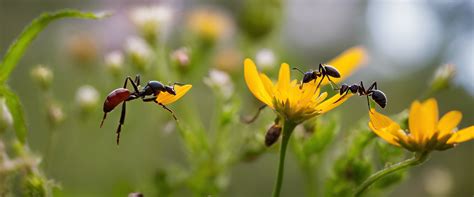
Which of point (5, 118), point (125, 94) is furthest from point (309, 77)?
point (5, 118)

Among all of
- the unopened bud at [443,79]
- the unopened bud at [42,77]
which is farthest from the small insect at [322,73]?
the unopened bud at [42,77]

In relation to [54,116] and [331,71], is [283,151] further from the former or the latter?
[54,116]

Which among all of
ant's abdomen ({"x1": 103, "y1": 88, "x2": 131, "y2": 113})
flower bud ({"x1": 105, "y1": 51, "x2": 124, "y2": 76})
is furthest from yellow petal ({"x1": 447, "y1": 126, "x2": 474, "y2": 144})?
flower bud ({"x1": 105, "y1": 51, "x2": 124, "y2": 76})

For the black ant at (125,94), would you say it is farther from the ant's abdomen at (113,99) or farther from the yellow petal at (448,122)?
the yellow petal at (448,122)

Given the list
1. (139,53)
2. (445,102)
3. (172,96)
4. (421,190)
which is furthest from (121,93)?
(445,102)

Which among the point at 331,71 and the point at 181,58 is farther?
the point at 181,58

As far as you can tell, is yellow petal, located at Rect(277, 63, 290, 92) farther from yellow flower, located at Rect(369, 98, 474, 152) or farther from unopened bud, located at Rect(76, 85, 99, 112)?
unopened bud, located at Rect(76, 85, 99, 112)

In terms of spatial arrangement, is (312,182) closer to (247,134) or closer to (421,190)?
(247,134)
